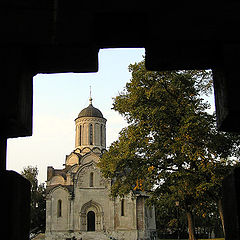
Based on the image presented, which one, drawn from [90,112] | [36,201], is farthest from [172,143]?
[36,201]

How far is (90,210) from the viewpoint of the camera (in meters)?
36.7

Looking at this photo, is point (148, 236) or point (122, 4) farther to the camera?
point (148, 236)

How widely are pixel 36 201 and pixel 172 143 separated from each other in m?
34.5

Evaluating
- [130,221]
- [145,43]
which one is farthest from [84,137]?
[145,43]

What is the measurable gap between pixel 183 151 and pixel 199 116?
198cm

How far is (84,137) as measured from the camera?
1613 inches

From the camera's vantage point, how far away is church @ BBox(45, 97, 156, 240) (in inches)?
1389

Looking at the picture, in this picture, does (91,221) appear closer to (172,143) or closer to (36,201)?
(36,201)

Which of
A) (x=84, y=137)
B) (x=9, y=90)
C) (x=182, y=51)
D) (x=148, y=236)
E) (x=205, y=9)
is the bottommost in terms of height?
(x=148, y=236)

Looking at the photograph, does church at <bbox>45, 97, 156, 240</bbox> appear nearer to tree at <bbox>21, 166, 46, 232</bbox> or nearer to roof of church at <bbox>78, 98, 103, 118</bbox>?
roof of church at <bbox>78, 98, 103, 118</bbox>

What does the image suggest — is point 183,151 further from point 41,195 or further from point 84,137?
point 41,195

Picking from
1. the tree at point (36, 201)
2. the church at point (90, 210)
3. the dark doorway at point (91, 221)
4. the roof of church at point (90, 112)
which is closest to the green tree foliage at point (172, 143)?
the church at point (90, 210)

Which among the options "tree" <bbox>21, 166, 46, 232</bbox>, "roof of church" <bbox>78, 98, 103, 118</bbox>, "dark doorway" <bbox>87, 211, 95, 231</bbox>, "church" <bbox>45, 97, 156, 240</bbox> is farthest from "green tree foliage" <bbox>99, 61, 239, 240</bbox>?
"tree" <bbox>21, 166, 46, 232</bbox>

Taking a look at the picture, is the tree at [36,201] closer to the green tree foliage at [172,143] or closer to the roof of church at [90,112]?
the roof of church at [90,112]
